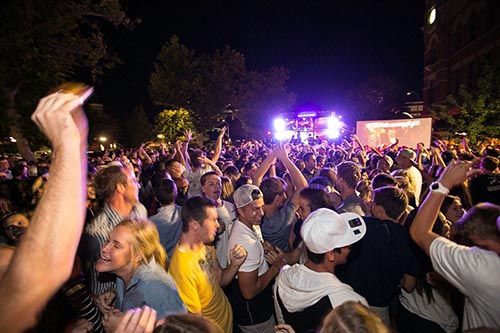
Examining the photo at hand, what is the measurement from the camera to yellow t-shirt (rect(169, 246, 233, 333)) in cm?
A: 273

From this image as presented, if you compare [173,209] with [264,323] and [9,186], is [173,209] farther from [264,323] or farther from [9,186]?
[9,186]

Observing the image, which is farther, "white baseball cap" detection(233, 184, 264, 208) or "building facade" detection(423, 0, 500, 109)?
"building facade" detection(423, 0, 500, 109)

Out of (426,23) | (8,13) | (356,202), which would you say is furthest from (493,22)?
(8,13)

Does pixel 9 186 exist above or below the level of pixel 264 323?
above

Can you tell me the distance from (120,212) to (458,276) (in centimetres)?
332

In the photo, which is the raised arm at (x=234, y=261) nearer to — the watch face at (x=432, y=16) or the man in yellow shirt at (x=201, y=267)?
the man in yellow shirt at (x=201, y=267)

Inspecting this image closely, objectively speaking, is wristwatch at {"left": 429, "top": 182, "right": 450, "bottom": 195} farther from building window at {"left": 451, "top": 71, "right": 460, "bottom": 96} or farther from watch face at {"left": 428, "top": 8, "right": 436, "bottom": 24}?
watch face at {"left": 428, "top": 8, "right": 436, "bottom": 24}

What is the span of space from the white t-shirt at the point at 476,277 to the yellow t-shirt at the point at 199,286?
6.10 ft

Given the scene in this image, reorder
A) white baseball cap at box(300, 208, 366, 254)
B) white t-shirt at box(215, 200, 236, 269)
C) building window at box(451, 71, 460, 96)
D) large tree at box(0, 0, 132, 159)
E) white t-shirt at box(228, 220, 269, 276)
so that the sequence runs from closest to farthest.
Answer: white baseball cap at box(300, 208, 366, 254) < white t-shirt at box(228, 220, 269, 276) < white t-shirt at box(215, 200, 236, 269) < large tree at box(0, 0, 132, 159) < building window at box(451, 71, 460, 96)

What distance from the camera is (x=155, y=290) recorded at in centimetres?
228

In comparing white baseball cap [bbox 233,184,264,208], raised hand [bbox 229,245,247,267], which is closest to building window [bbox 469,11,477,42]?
white baseball cap [bbox 233,184,264,208]

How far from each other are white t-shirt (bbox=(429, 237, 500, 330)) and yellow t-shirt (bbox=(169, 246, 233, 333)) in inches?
73.2

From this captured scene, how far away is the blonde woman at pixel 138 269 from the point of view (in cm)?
224

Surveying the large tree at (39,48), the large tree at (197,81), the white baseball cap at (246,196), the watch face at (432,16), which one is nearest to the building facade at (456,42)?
the watch face at (432,16)
